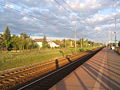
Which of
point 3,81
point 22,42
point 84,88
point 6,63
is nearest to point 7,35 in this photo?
point 22,42

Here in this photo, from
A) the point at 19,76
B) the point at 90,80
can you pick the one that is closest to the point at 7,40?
the point at 19,76

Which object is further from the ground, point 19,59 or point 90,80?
point 19,59

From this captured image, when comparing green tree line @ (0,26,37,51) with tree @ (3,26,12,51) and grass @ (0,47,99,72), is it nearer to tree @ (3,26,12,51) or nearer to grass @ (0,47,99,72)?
tree @ (3,26,12,51)

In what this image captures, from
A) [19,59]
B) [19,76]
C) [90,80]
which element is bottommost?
[19,76]

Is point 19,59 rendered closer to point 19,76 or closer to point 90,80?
point 19,76

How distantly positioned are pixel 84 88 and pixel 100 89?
0.72 m

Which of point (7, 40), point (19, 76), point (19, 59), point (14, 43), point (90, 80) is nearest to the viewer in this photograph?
point (90, 80)

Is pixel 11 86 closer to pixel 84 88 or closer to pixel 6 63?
pixel 84 88

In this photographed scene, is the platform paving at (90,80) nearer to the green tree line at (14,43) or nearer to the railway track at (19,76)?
the railway track at (19,76)

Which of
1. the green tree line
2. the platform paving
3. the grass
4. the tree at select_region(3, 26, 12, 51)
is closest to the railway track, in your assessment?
the grass

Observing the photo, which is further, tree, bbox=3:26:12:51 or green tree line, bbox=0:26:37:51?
tree, bbox=3:26:12:51

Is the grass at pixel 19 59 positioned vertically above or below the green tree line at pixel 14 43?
below

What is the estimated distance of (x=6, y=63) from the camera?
16219 mm

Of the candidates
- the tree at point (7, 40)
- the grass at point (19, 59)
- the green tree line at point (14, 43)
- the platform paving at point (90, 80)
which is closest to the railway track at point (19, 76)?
the grass at point (19, 59)
